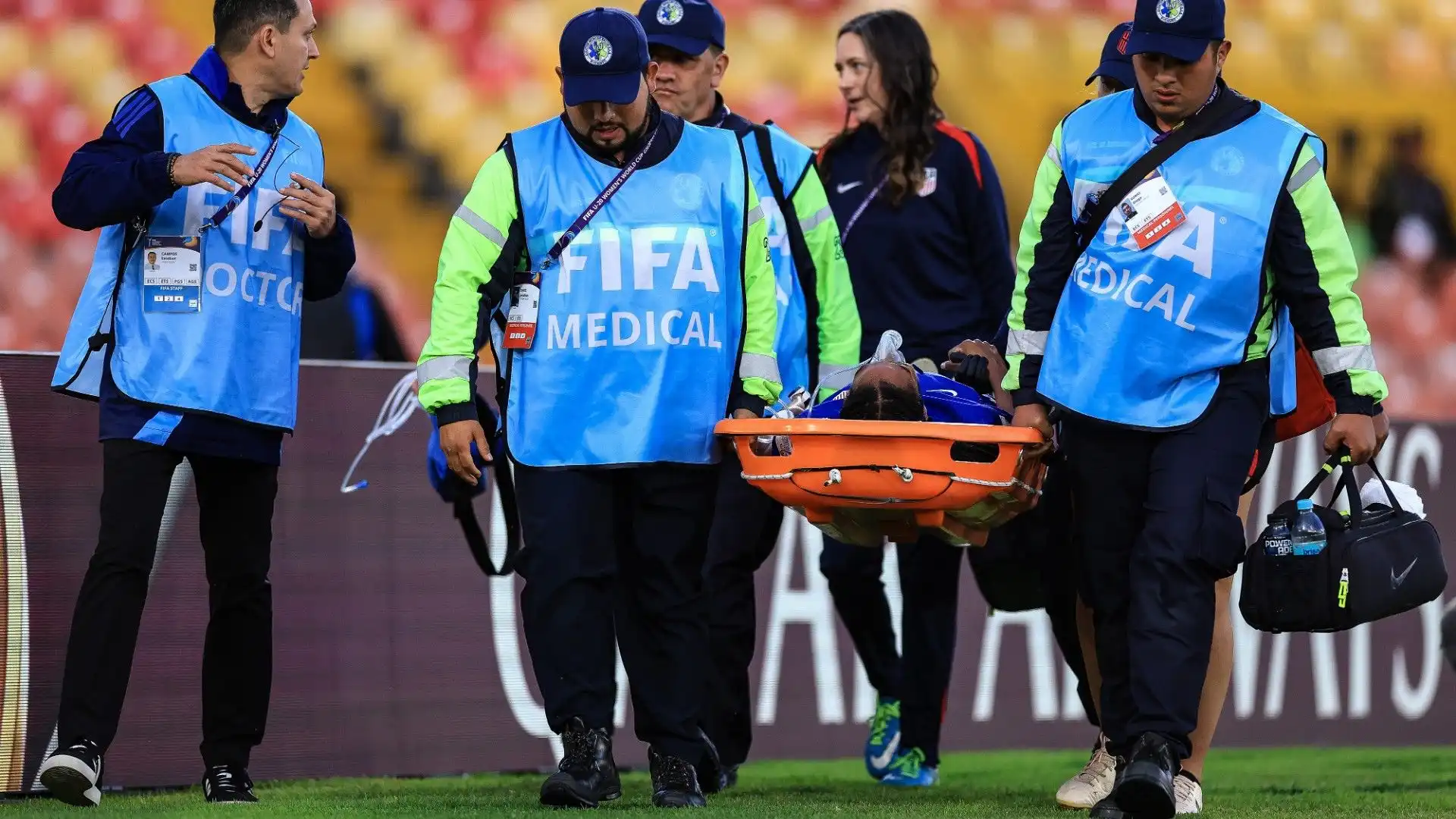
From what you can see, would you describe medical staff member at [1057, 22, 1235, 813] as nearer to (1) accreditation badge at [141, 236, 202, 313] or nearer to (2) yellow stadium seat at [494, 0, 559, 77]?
(1) accreditation badge at [141, 236, 202, 313]

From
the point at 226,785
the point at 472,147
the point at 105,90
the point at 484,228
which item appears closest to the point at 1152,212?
the point at 484,228

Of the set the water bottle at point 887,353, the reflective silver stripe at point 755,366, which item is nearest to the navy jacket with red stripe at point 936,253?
the water bottle at point 887,353

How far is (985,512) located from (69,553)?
2.45 m

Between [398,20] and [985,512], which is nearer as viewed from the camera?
[985,512]

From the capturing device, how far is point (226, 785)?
471 cm

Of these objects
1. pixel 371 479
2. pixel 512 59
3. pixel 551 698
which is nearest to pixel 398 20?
pixel 512 59

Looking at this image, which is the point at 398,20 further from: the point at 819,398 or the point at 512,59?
the point at 819,398

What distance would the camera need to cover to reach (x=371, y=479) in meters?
5.96

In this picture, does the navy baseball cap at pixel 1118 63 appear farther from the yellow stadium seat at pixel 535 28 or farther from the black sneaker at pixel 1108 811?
the yellow stadium seat at pixel 535 28

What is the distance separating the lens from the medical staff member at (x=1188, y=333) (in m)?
4.22

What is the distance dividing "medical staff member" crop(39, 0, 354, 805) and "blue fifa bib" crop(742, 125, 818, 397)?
1.10 m

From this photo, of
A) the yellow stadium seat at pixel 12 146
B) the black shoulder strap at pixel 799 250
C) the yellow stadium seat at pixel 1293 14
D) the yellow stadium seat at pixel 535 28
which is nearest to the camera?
the black shoulder strap at pixel 799 250

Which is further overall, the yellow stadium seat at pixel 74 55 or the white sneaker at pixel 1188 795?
the yellow stadium seat at pixel 74 55

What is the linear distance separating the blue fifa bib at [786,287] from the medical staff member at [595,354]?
0.63 metres
